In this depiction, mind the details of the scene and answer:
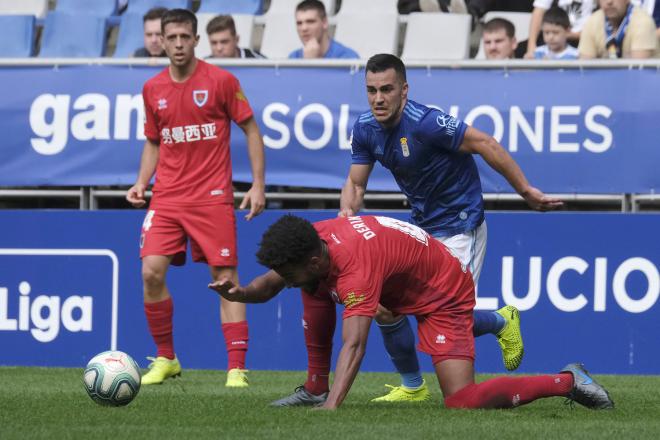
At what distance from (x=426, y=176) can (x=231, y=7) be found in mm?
7256

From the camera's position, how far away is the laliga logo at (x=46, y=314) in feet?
36.1

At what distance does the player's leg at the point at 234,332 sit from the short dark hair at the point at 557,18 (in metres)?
4.52

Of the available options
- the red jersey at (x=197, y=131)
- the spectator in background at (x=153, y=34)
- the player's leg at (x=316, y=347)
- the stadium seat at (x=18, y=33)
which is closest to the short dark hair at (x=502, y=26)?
the spectator in background at (x=153, y=34)

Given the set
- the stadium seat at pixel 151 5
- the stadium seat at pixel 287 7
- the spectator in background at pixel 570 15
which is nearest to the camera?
the spectator in background at pixel 570 15

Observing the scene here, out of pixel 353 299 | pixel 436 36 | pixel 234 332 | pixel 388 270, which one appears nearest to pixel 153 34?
pixel 436 36

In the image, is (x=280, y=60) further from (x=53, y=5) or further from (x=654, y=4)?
→ (x=53, y=5)

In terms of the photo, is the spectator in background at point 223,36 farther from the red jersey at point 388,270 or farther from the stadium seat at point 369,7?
the red jersey at point 388,270

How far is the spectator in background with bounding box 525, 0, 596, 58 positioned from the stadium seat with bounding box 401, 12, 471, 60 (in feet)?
2.18

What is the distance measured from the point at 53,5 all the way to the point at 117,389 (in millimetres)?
9603

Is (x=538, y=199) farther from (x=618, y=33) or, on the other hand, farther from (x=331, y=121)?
(x=618, y=33)

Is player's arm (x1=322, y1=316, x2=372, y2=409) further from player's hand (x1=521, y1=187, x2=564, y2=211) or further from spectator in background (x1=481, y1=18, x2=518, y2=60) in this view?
spectator in background (x1=481, y1=18, x2=518, y2=60)

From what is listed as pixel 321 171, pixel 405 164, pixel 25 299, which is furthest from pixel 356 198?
pixel 25 299

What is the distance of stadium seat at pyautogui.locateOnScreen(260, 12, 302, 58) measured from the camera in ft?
44.7

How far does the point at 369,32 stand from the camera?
43.8 feet
